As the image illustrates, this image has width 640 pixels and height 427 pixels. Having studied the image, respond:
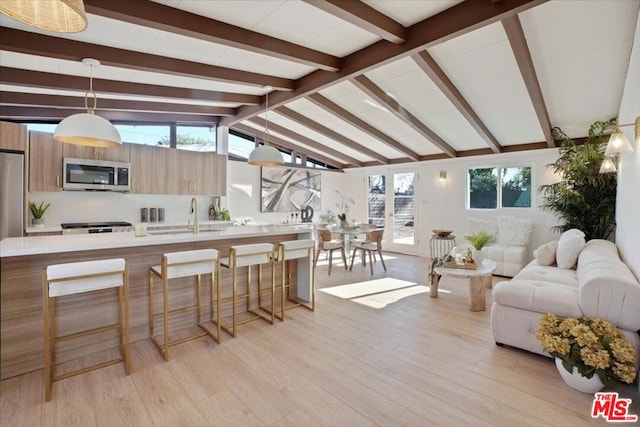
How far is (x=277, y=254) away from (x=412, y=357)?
1.72 meters

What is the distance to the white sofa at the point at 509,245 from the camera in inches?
208

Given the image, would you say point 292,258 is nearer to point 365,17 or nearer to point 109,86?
point 365,17

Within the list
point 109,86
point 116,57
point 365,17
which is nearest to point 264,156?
point 116,57

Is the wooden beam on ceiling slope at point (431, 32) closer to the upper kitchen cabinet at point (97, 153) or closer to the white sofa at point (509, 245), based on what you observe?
the upper kitchen cabinet at point (97, 153)

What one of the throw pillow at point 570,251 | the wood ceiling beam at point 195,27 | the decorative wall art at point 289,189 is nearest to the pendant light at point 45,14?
the wood ceiling beam at point 195,27

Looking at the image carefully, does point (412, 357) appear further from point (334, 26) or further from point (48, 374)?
point (334, 26)

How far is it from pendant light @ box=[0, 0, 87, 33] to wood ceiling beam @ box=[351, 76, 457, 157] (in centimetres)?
321

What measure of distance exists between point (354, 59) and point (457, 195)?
4552 mm

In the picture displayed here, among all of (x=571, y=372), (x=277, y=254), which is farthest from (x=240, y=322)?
(x=571, y=372)

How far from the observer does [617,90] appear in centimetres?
377

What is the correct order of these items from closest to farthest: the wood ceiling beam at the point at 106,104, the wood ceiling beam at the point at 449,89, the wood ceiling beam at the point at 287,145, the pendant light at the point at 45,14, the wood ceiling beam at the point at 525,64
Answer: the pendant light at the point at 45,14 < the wood ceiling beam at the point at 525,64 < the wood ceiling beam at the point at 449,89 < the wood ceiling beam at the point at 106,104 < the wood ceiling beam at the point at 287,145

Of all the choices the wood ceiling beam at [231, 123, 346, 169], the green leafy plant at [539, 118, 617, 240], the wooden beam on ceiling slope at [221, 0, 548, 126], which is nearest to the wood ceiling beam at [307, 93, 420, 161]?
the wooden beam on ceiling slope at [221, 0, 548, 126]

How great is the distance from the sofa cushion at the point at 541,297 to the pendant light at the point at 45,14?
3.32m

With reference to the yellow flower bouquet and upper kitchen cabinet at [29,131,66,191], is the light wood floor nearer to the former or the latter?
the yellow flower bouquet
